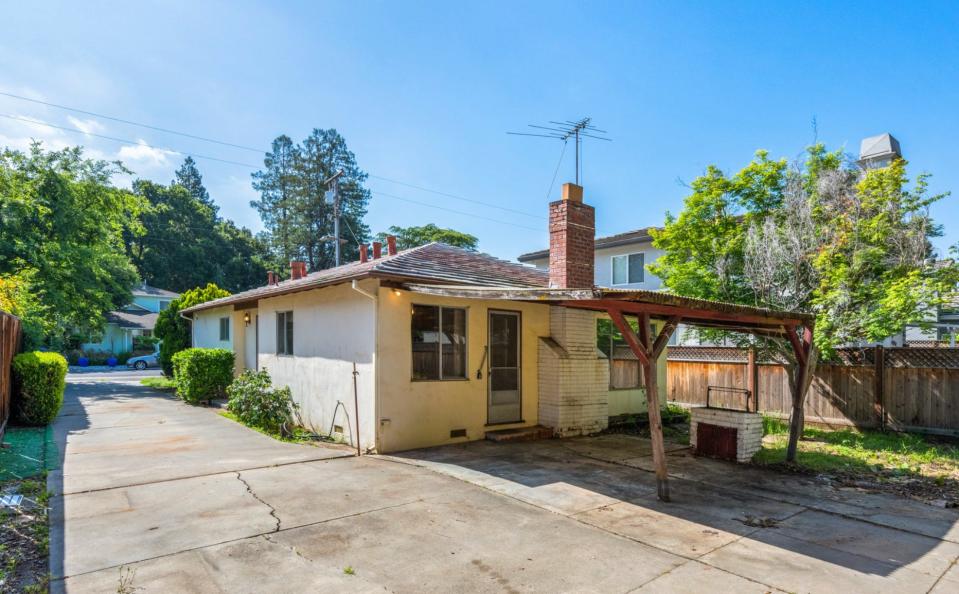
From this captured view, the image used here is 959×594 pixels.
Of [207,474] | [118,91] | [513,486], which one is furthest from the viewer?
[118,91]

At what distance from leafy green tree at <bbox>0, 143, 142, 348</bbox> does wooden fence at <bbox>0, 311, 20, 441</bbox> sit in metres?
7.71

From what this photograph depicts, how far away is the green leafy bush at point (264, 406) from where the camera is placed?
10.2 metres

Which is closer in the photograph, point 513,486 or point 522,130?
point 513,486

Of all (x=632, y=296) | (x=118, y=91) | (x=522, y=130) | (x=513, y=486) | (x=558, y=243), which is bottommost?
(x=513, y=486)

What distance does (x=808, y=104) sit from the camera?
470 inches

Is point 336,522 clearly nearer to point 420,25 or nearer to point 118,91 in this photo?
point 420,25

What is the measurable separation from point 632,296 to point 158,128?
60.7 ft

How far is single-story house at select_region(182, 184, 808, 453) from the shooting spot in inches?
313

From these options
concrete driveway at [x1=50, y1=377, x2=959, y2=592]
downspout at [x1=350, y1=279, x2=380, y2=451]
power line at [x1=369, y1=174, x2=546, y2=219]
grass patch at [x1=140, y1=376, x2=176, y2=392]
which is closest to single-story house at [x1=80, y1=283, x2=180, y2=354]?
grass patch at [x1=140, y1=376, x2=176, y2=392]

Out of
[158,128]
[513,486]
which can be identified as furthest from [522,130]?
[158,128]

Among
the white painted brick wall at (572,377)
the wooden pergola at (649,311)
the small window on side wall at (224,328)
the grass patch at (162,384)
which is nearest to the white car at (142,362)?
the grass patch at (162,384)

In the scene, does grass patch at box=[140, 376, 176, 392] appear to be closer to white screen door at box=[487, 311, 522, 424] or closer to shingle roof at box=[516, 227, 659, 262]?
white screen door at box=[487, 311, 522, 424]

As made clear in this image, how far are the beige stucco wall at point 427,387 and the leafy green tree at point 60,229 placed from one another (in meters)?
15.0

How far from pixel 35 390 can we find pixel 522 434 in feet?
31.8
